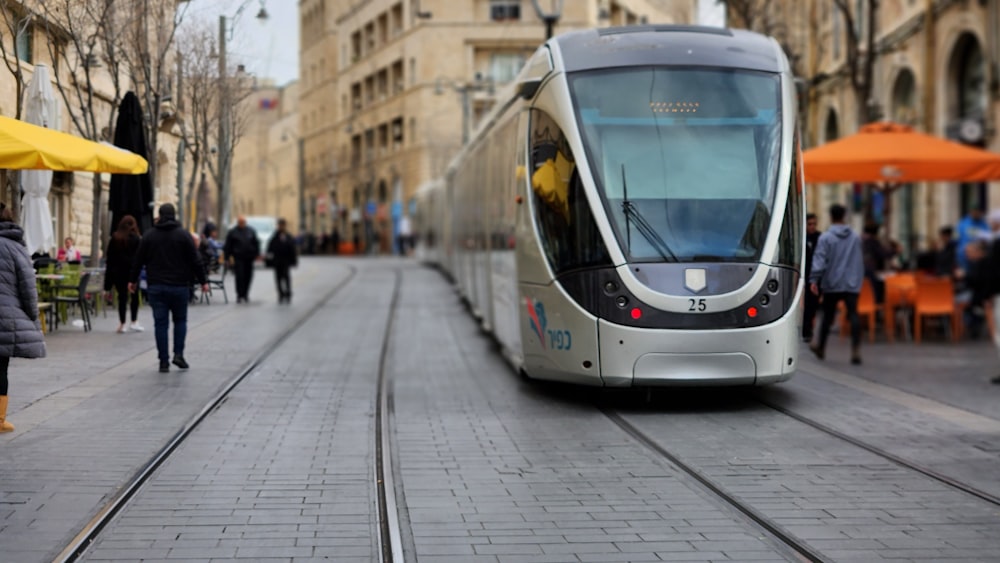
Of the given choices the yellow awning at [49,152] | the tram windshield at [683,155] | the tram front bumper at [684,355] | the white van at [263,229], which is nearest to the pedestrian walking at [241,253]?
the yellow awning at [49,152]

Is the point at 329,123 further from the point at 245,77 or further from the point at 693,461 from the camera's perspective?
the point at 693,461

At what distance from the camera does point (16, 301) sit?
9.13m

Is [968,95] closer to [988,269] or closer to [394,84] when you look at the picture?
[988,269]

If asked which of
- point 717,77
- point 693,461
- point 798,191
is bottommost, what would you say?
point 693,461

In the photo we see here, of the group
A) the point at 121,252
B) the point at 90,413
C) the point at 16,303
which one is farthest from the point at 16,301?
the point at 121,252

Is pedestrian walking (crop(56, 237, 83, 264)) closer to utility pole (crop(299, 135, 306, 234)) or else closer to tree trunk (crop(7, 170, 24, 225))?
tree trunk (crop(7, 170, 24, 225))

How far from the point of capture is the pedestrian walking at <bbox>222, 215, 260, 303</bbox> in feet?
82.0

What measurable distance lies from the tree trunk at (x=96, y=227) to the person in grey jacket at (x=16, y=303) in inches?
436

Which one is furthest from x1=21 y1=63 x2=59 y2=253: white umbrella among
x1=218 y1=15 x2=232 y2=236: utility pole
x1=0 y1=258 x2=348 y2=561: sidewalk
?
x1=218 y1=15 x2=232 y2=236: utility pole

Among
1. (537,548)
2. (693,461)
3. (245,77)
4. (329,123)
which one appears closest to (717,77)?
(693,461)

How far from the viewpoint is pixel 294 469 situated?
829cm

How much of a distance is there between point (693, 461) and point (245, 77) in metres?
13.1

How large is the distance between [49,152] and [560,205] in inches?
199

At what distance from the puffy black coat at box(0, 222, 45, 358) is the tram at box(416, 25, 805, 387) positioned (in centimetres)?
424
